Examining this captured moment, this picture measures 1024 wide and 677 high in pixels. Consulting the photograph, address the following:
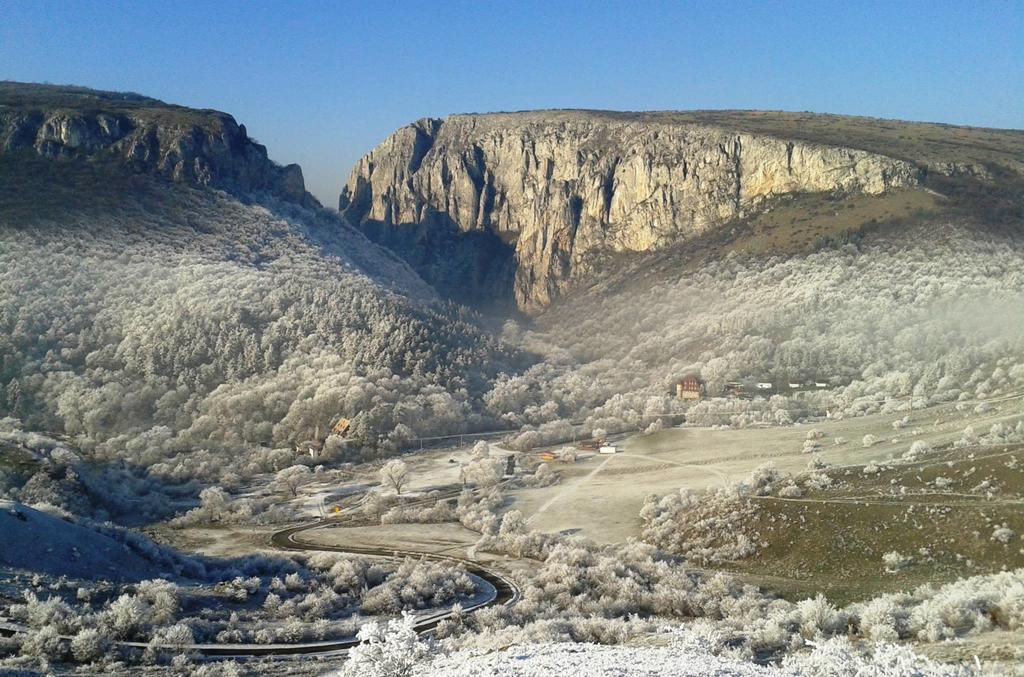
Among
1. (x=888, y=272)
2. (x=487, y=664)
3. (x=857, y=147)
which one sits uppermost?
(x=857, y=147)

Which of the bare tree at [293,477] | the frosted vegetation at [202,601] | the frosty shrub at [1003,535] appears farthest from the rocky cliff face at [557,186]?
the frosted vegetation at [202,601]

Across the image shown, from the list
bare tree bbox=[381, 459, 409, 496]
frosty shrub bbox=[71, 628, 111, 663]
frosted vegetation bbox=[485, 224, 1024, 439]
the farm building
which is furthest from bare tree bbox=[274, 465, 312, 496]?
frosty shrub bbox=[71, 628, 111, 663]

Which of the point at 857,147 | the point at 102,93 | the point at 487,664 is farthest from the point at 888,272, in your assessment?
the point at 102,93

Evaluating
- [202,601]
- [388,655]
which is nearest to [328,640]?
[202,601]

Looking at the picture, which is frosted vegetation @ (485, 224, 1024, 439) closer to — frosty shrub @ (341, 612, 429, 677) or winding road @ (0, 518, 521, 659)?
winding road @ (0, 518, 521, 659)

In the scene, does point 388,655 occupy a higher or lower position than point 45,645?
higher

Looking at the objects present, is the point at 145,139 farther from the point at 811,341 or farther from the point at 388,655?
the point at 388,655

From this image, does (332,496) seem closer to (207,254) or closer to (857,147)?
(207,254)
